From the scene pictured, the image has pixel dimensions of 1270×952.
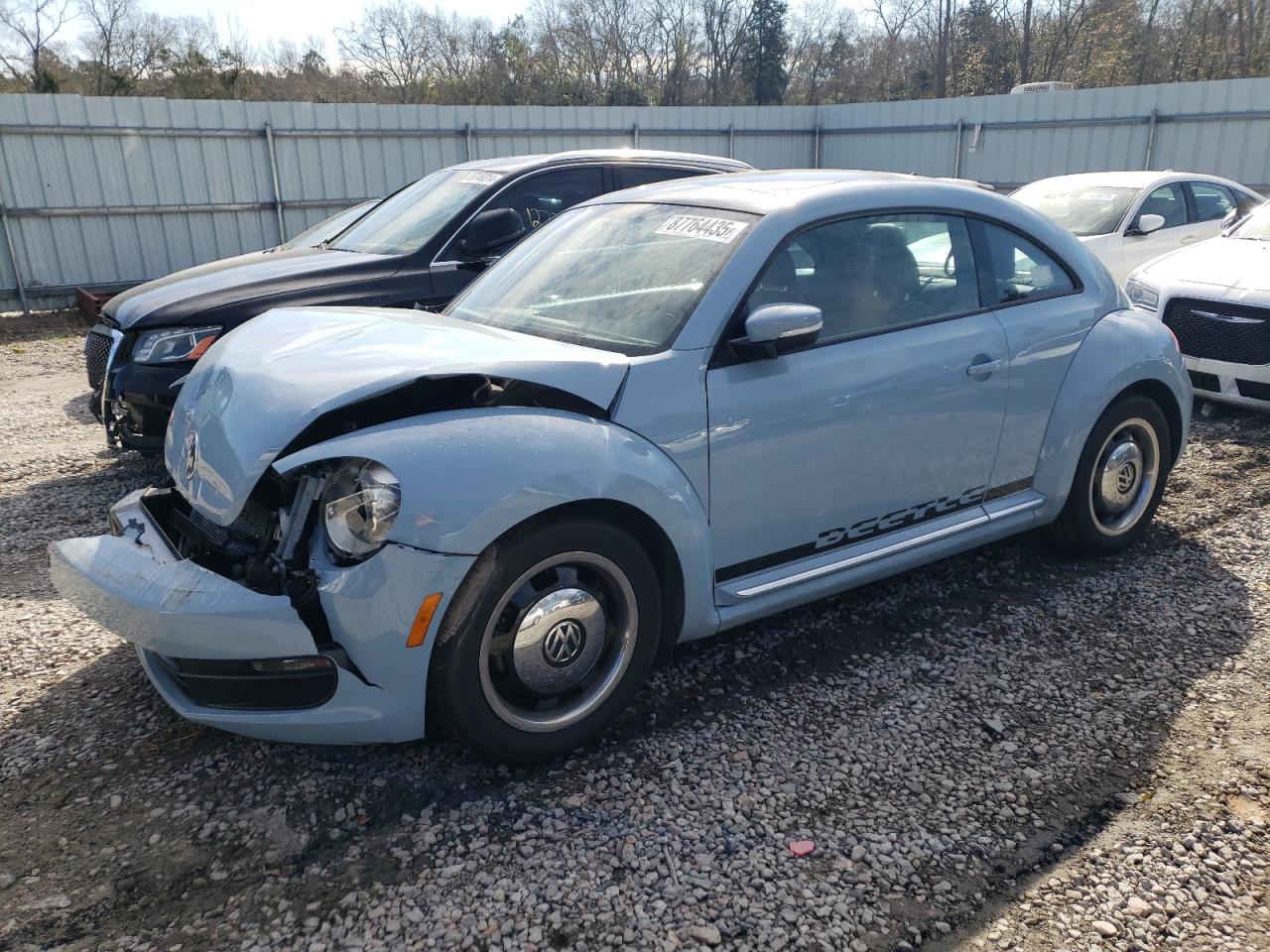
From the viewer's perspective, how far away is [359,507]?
2670mm

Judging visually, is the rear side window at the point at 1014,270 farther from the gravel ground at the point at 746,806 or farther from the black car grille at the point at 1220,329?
the black car grille at the point at 1220,329

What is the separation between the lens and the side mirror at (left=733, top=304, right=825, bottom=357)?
3127 millimetres

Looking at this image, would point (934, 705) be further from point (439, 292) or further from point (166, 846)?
point (439, 292)

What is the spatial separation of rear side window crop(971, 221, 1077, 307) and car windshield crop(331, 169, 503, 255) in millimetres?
3425

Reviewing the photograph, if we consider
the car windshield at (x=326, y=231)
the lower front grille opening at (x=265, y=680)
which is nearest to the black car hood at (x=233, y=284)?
the car windshield at (x=326, y=231)

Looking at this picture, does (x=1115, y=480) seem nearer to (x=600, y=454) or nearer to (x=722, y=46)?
(x=600, y=454)

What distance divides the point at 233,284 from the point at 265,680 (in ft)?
12.3

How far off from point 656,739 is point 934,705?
39.3 inches

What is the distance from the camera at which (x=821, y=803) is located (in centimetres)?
282

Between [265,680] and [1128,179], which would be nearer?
[265,680]

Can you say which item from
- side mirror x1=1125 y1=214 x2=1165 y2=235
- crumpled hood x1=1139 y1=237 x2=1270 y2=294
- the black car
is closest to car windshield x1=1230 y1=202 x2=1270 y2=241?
crumpled hood x1=1139 y1=237 x2=1270 y2=294

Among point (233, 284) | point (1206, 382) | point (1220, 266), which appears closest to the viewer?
point (233, 284)

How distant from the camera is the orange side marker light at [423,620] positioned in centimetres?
261

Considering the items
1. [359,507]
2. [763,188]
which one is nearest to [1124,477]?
[763,188]
